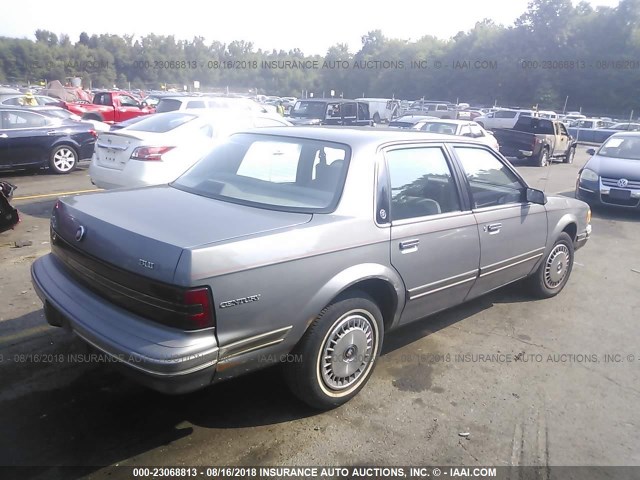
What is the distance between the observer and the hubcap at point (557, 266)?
5.11 meters

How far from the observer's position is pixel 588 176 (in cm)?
986

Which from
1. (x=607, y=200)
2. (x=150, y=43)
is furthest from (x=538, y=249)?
(x=150, y=43)

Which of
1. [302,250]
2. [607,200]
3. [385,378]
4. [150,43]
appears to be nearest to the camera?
[302,250]

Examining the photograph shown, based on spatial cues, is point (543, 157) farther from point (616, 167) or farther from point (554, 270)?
point (554, 270)

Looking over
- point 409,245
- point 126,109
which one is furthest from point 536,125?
point 409,245

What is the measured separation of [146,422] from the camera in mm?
2975

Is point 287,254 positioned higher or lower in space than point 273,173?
lower

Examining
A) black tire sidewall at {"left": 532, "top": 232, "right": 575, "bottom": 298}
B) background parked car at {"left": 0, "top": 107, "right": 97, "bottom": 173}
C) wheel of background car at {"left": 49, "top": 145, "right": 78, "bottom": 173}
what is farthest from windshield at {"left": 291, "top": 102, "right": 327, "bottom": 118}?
black tire sidewall at {"left": 532, "top": 232, "right": 575, "bottom": 298}

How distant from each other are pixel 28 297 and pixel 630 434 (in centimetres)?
493

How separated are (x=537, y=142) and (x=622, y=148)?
6.84 m

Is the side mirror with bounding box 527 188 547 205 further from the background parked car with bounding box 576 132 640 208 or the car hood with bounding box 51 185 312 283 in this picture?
the background parked car with bounding box 576 132 640 208

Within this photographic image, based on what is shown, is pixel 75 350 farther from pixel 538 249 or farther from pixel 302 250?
pixel 538 249

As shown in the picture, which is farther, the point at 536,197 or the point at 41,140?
the point at 41,140

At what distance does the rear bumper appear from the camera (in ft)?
7.79
